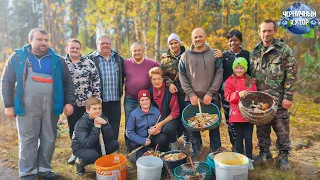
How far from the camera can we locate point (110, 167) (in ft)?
11.1

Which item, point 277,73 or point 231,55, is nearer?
point 277,73

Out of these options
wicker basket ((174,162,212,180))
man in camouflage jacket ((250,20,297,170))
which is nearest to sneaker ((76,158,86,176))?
wicker basket ((174,162,212,180))

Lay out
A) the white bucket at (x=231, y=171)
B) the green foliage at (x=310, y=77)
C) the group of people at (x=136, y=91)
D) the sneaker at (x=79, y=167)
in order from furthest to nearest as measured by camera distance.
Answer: the green foliage at (x=310, y=77), the sneaker at (x=79, y=167), the group of people at (x=136, y=91), the white bucket at (x=231, y=171)

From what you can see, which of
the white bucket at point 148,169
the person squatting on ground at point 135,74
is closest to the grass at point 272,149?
the white bucket at point 148,169

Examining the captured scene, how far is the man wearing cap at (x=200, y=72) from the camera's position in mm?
4086

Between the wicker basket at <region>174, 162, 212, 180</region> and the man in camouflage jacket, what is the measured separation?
4.08 ft

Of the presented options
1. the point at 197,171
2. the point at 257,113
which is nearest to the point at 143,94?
the point at 197,171

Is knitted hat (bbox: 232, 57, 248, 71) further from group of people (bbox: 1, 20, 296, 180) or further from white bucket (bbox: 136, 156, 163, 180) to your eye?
white bucket (bbox: 136, 156, 163, 180)

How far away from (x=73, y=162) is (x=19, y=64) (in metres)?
1.91

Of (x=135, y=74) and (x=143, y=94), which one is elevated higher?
(x=135, y=74)

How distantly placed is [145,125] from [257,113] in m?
1.69

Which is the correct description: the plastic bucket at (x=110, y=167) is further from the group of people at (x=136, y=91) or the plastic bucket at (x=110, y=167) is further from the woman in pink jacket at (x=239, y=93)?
the woman in pink jacket at (x=239, y=93)

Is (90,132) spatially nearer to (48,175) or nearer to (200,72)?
(48,175)

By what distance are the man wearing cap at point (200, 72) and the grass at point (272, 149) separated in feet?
3.68
